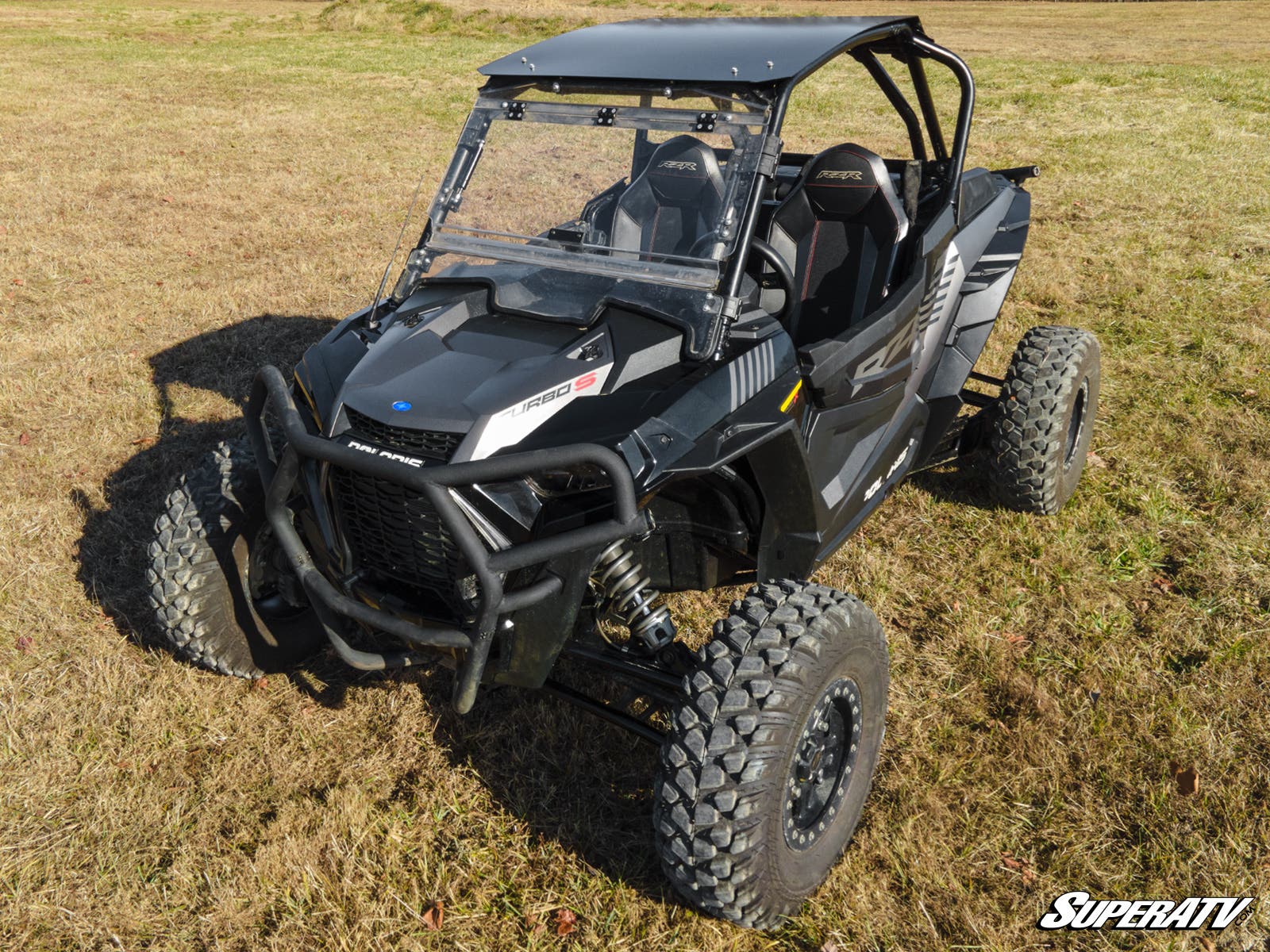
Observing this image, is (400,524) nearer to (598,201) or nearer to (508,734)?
(508,734)

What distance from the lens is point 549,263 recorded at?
3105 mm

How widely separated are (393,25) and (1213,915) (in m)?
26.4

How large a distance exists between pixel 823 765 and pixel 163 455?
355cm

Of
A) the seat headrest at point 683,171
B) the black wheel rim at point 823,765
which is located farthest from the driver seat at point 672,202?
the black wheel rim at point 823,765

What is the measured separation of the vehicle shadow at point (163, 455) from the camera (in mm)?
3912

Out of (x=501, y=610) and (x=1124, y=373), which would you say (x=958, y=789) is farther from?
(x=1124, y=373)

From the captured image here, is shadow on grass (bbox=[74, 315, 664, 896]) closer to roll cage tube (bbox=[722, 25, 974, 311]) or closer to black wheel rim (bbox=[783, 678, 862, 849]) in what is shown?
black wheel rim (bbox=[783, 678, 862, 849])

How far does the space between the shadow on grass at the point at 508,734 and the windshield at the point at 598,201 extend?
4.34ft

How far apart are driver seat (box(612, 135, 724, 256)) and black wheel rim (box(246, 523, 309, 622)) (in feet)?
4.65

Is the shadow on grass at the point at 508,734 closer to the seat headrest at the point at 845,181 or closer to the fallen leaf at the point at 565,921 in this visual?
the fallen leaf at the point at 565,921

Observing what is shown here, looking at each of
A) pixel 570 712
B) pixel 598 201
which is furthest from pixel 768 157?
pixel 570 712

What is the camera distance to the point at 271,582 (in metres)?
3.35

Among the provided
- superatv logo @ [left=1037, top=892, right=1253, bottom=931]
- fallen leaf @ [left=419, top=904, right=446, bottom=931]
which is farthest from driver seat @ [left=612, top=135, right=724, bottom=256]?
superatv logo @ [left=1037, top=892, right=1253, bottom=931]

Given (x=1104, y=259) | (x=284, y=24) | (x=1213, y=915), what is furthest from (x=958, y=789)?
(x=284, y=24)
